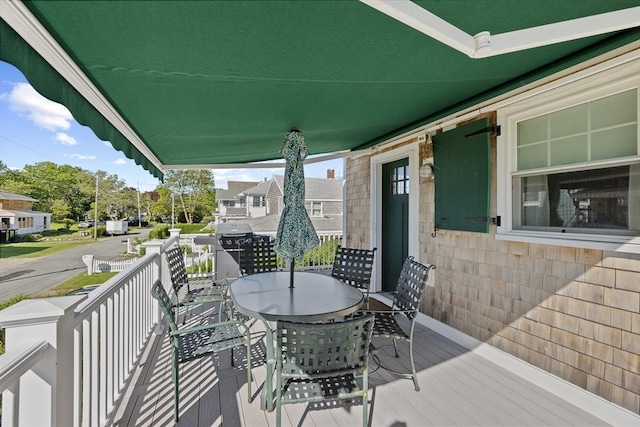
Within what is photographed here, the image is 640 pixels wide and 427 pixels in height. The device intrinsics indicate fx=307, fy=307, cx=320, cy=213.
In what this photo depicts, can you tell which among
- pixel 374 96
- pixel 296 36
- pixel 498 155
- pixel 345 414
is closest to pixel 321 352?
pixel 345 414

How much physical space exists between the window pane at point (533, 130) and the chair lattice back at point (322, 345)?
260cm

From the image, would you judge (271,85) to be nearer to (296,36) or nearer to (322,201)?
(296,36)

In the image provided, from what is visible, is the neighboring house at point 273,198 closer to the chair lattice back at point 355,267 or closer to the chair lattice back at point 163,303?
the chair lattice back at point 355,267

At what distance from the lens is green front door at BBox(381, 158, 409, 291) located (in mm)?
5395

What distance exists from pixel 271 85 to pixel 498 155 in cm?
257

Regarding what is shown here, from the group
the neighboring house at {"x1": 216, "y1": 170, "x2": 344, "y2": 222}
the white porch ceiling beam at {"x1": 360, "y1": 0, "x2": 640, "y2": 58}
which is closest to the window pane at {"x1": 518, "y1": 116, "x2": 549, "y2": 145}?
the white porch ceiling beam at {"x1": 360, "y1": 0, "x2": 640, "y2": 58}

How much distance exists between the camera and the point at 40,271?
2275cm

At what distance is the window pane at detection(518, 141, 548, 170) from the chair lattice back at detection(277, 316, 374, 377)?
97.2 inches

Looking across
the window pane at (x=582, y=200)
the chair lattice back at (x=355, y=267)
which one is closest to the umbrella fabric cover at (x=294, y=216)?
the chair lattice back at (x=355, y=267)

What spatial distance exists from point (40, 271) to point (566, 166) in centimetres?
3080

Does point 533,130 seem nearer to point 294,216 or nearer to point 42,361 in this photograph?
point 294,216

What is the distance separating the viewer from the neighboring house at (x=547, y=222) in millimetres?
2408

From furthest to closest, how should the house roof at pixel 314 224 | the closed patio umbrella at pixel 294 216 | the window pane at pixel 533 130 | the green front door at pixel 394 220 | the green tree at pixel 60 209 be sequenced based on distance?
the green tree at pixel 60 209 → the house roof at pixel 314 224 → the green front door at pixel 394 220 → the closed patio umbrella at pixel 294 216 → the window pane at pixel 533 130

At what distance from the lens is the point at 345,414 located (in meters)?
2.49
